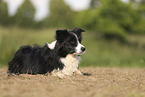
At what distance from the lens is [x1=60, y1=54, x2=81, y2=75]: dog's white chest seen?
5.93 metres

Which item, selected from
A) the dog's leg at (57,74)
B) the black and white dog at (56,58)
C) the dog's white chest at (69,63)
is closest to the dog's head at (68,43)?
the black and white dog at (56,58)

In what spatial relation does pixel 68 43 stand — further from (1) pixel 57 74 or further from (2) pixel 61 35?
(1) pixel 57 74

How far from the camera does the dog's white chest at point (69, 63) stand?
5.93 m

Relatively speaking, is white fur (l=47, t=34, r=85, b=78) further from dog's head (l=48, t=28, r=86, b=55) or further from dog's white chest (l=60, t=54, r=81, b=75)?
dog's head (l=48, t=28, r=86, b=55)

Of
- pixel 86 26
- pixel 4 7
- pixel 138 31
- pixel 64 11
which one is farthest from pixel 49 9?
pixel 138 31

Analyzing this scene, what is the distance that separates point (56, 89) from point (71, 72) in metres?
2.06

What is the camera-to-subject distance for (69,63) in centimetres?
599

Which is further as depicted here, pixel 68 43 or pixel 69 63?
pixel 69 63

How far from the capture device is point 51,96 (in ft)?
12.1

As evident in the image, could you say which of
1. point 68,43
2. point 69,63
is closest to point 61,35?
point 68,43

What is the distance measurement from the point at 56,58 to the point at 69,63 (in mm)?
400

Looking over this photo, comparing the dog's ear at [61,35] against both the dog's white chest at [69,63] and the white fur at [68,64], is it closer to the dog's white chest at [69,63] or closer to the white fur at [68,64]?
the white fur at [68,64]

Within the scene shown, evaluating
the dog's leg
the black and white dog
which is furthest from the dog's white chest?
the dog's leg

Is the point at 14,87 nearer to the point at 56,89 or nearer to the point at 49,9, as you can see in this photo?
the point at 56,89
